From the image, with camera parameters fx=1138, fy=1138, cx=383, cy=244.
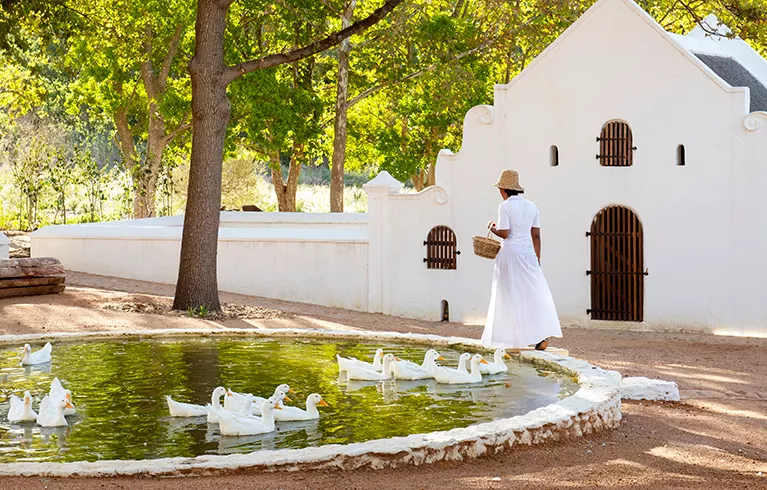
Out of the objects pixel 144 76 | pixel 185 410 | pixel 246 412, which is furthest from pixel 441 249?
pixel 144 76

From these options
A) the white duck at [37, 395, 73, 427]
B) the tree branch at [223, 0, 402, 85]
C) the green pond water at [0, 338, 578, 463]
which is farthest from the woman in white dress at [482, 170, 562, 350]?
the tree branch at [223, 0, 402, 85]

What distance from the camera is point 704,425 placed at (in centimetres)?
962

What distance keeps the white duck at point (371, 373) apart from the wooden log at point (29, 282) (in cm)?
962

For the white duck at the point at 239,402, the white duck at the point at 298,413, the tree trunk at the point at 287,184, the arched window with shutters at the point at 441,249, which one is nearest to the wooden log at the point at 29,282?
the arched window with shutters at the point at 441,249

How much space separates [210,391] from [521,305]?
3751 mm

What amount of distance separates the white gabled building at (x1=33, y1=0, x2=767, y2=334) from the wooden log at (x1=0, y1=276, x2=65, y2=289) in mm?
4394

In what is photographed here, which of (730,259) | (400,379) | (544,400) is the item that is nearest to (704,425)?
(544,400)

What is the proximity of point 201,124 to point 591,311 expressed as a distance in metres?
7.52

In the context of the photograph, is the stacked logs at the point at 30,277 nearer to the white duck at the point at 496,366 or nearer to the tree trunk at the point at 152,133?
the white duck at the point at 496,366

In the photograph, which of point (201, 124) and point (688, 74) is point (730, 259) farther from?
point (201, 124)

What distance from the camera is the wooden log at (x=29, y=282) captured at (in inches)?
734

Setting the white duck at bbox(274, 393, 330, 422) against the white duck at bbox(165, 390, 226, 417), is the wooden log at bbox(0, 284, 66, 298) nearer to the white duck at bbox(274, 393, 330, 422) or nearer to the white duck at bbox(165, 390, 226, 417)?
the white duck at bbox(165, 390, 226, 417)

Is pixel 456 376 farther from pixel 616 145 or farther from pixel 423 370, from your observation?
pixel 616 145

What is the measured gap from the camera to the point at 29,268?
62.3 ft
